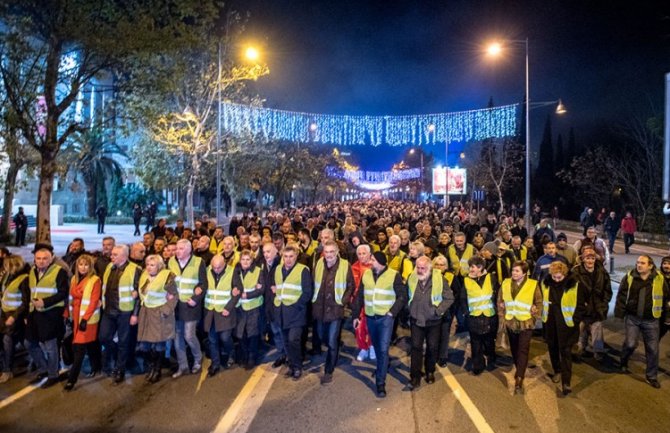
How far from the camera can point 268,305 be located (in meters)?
6.69

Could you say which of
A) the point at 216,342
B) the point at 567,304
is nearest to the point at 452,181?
the point at 567,304

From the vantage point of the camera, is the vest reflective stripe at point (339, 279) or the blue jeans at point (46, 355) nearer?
the blue jeans at point (46, 355)

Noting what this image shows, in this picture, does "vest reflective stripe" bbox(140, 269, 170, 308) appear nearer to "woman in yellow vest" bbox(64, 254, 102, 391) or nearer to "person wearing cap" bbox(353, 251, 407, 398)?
"woman in yellow vest" bbox(64, 254, 102, 391)

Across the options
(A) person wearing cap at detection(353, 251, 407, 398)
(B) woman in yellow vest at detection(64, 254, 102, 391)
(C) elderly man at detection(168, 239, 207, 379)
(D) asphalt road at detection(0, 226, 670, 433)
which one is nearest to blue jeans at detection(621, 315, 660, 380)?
(D) asphalt road at detection(0, 226, 670, 433)

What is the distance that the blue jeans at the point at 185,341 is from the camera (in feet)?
21.0

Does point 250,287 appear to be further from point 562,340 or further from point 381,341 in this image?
point 562,340

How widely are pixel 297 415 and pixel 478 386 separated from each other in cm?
223

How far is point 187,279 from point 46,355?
186 cm

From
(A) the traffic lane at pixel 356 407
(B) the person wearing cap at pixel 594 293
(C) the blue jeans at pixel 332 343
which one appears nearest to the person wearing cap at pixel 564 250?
(B) the person wearing cap at pixel 594 293

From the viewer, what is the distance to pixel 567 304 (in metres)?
6.10

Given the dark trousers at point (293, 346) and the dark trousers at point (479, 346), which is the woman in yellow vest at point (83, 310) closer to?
the dark trousers at point (293, 346)

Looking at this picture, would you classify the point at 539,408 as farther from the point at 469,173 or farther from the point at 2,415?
the point at 469,173

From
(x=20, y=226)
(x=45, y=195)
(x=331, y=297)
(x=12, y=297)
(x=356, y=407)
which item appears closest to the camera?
(x=356, y=407)

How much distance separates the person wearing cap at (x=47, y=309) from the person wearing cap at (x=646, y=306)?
6585 millimetres
